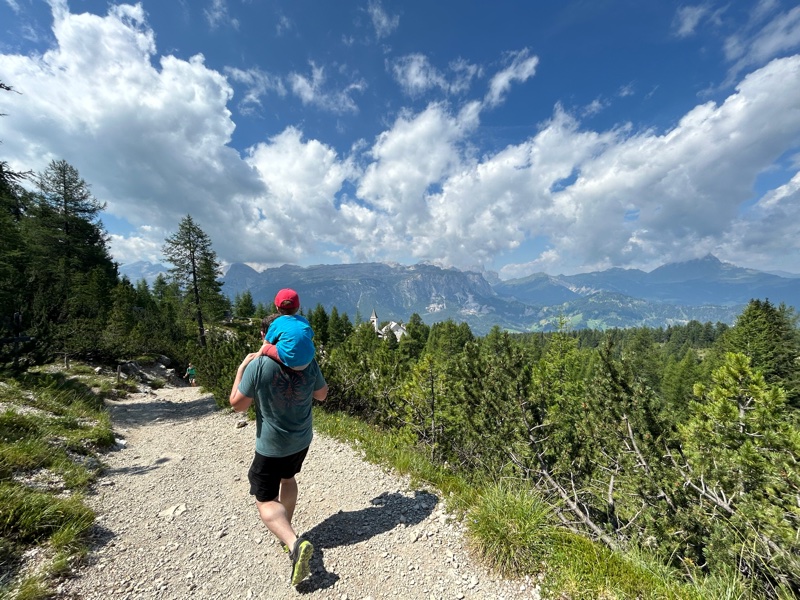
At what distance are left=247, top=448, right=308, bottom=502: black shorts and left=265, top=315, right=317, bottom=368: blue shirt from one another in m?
1.10

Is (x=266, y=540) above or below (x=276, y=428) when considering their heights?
below

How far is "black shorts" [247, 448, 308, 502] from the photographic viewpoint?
337cm

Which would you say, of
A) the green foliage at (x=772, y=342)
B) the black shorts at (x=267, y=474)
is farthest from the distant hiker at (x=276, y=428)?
the green foliage at (x=772, y=342)

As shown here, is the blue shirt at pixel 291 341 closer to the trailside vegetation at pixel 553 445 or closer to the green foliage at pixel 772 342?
the trailside vegetation at pixel 553 445

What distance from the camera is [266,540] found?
156 inches

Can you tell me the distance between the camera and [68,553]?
333 cm

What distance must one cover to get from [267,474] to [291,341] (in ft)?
4.95

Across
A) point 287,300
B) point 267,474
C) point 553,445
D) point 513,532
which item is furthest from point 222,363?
point 513,532

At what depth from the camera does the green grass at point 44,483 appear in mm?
3086

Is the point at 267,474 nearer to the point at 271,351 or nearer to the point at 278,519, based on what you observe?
the point at 278,519

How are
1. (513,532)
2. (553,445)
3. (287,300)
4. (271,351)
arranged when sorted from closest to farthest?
1. (271,351)
2. (513,532)
3. (287,300)
4. (553,445)

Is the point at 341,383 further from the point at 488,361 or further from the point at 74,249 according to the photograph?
the point at 74,249

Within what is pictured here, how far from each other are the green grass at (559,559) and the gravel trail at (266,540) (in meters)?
0.20

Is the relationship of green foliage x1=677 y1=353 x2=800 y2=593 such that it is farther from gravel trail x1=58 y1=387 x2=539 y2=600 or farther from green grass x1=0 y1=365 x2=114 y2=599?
green grass x1=0 y1=365 x2=114 y2=599
